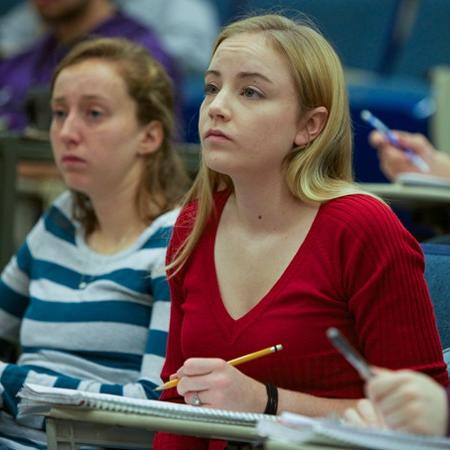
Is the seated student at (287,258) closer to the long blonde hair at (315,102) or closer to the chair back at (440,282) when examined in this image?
the long blonde hair at (315,102)

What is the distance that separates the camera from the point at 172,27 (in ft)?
17.6

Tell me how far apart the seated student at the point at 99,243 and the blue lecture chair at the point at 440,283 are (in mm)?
505

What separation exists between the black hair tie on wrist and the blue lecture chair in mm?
384

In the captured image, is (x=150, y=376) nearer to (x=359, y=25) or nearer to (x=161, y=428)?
(x=161, y=428)

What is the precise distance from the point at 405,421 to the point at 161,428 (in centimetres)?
37

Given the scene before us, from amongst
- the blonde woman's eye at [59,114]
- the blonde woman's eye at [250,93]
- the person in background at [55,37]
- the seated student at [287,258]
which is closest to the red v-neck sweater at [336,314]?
the seated student at [287,258]

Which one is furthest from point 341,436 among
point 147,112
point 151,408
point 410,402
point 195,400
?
point 147,112

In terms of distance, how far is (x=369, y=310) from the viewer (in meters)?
1.70

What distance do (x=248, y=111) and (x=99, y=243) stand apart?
0.77 m

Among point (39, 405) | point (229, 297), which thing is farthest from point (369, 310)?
point (39, 405)

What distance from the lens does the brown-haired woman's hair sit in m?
2.48

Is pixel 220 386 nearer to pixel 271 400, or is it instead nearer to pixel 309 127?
pixel 271 400

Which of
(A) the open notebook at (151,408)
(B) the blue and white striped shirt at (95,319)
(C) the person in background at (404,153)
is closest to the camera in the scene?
(A) the open notebook at (151,408)

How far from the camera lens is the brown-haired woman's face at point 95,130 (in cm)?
242
